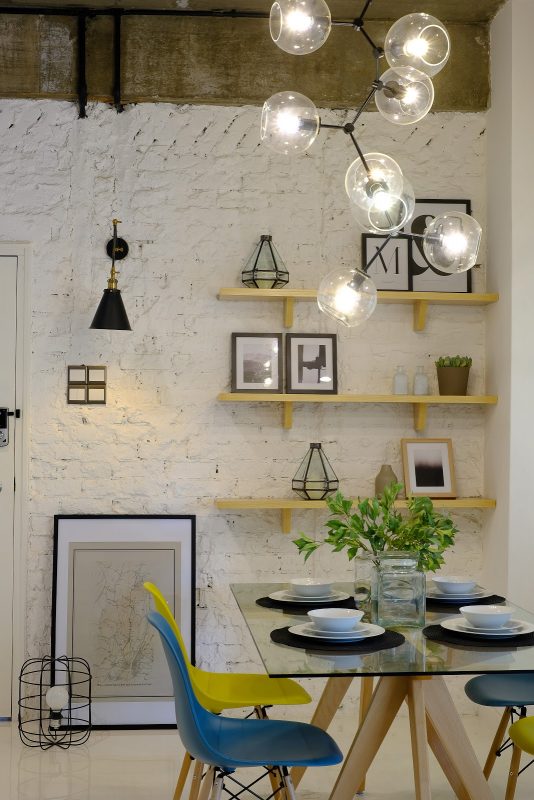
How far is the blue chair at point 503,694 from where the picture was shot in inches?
122

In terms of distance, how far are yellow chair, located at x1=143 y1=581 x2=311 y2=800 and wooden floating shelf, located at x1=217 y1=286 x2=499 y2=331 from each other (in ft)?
5.50

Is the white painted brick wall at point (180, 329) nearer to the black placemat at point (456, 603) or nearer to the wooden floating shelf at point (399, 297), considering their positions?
the wooden floating shelf at point (399, 297)

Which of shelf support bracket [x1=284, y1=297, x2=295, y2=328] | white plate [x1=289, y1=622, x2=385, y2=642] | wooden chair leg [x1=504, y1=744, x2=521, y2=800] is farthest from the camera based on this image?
shelf support bracket [x1=284, y1=297, x2=295, y2=328]

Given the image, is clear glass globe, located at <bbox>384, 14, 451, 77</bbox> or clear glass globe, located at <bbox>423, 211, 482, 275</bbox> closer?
clear glass globe, located at <bbox>384, 14, 451, 77</bbox>

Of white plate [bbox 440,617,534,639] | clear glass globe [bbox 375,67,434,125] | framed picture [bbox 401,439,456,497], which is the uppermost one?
clear glass globe [bbox 375,67,434,125]

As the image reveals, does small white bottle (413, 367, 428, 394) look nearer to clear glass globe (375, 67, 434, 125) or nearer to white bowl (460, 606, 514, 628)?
A: white bowl (460, 606, 514, 628)

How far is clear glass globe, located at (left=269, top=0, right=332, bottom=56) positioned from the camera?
2.27 m

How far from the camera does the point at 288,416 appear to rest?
14.7 feet

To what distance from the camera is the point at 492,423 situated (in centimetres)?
455

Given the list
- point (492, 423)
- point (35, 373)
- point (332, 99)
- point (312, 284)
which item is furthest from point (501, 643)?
point (332, 99)

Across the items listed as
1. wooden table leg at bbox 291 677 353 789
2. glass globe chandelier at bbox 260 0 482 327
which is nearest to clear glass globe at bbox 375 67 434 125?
glass globe chandelier at bbox 260 0 482 327

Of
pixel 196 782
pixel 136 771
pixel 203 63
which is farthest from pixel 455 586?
pixel 203 63

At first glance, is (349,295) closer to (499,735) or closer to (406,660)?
(406,660)

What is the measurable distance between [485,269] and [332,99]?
3.66 ft
